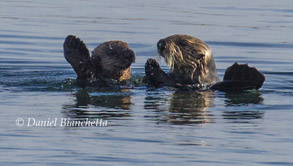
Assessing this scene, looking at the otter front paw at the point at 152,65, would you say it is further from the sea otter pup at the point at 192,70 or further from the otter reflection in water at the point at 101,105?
the otter reflection in water at the point at 101,105

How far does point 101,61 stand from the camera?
374 inches

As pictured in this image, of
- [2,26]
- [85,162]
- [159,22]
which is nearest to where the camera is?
[85,162]

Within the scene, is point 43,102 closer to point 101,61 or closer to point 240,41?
point 101,61


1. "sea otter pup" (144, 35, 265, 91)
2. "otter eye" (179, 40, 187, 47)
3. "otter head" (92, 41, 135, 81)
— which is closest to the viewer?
"sea otter pup" (144, 35, 265, 91)

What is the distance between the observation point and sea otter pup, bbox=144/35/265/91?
894 centimetres

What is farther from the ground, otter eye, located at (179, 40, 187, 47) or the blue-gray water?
otter eye, located at (179, 40, 187, 47)

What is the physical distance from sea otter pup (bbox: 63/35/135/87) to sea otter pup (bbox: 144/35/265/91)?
1.06 feet

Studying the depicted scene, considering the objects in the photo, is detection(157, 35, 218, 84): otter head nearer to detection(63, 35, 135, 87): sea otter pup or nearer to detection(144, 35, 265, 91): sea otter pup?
detection(144, 35, 265, 91): sea otter pup

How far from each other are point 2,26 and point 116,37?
2623 millimetres

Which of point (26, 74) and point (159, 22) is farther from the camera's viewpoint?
point (159, 22)

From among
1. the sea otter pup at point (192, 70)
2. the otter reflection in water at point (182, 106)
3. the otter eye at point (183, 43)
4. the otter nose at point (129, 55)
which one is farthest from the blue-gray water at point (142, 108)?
the otter eye at point (183, 43)

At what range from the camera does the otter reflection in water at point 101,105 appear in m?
7.55

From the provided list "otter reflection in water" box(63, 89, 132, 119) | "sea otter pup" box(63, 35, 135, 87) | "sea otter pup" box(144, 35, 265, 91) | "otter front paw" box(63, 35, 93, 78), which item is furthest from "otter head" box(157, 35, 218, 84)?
"otter front paw" box(63, 35, 93, 78)

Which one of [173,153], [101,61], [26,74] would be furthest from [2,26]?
[173,153]
